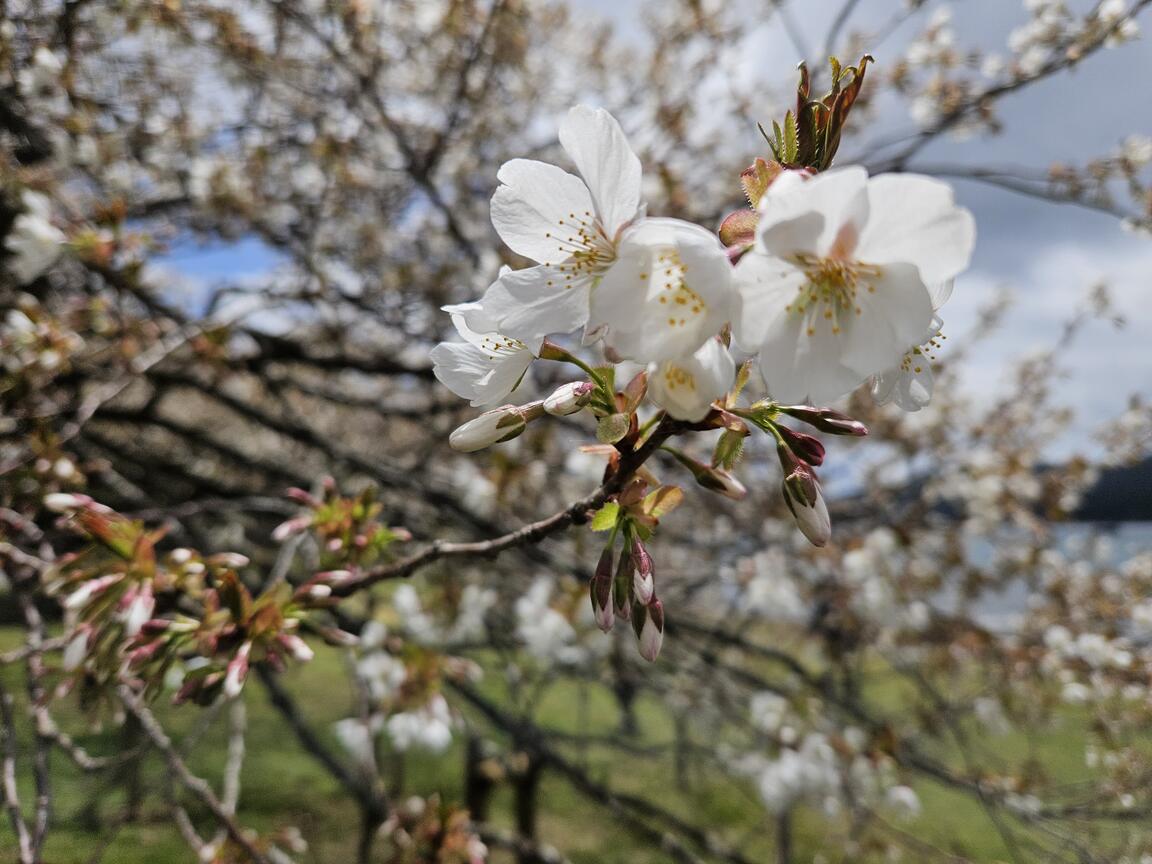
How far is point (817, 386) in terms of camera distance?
476 mm

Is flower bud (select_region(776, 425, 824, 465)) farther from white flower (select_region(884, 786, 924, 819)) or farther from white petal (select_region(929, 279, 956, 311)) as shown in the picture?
white flower (select_region(884, 786, 924, 819))

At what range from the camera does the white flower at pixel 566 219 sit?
54 centimetres

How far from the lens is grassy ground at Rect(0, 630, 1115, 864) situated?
1.21 m

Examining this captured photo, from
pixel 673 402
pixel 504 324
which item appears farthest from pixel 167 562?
pixel 673 402

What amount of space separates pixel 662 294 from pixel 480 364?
230 millimetres

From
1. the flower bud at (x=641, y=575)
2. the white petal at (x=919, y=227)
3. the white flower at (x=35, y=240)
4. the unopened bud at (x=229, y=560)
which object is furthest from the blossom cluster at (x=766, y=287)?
the white flower at (x=35, y=240)

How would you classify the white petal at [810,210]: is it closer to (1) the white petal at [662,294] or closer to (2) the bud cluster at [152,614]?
(1) the white petal at [662,294]

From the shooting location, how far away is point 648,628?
58 centimetres

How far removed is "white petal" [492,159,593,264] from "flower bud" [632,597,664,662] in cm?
33

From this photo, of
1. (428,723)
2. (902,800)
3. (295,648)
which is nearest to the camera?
(295,648)

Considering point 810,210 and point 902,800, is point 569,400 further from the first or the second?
point 902,800

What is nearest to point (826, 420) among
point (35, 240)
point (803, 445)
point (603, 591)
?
point (803, 445)

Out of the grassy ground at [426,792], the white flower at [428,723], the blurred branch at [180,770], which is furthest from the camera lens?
the white flower at [428,723]

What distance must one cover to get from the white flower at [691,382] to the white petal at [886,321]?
9cm
